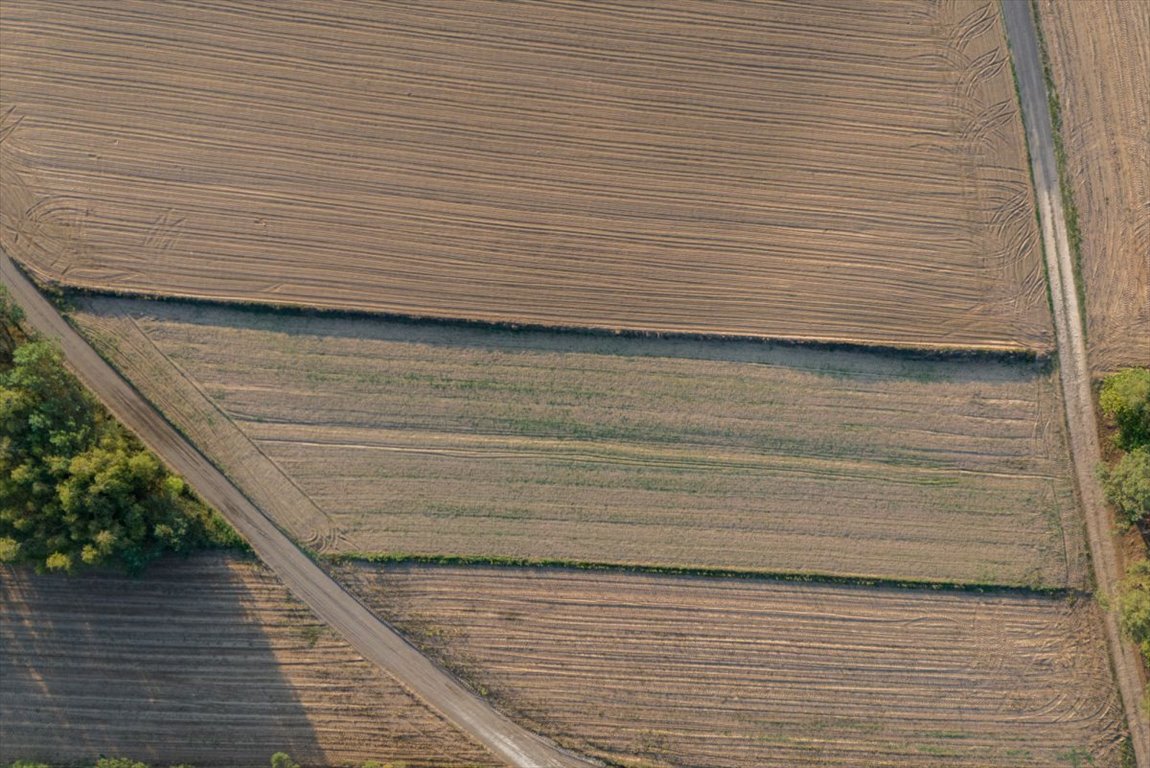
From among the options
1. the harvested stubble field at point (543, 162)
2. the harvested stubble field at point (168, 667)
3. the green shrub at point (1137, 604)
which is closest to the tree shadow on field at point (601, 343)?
the harvested stubble field at point (543, 162)

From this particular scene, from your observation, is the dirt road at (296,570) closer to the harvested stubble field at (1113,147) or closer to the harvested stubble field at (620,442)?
the harvested stubble field at (620,442)

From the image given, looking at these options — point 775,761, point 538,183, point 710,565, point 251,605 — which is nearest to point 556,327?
point 538,183

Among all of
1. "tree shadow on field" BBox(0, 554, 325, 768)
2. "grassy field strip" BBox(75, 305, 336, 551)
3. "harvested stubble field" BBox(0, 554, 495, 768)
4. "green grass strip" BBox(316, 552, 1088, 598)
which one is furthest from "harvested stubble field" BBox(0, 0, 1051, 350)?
"harvested stubble field" BBox(0, 554, 495, 768)

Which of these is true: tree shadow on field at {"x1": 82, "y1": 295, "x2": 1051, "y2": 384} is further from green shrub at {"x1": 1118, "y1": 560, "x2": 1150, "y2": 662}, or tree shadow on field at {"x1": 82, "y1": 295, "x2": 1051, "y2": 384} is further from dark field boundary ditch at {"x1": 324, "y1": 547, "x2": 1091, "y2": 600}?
green shrub at {"x1": 1118, "y1": 560, "x2": 1150, "y2": 662}

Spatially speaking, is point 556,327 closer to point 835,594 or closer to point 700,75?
point 700,75

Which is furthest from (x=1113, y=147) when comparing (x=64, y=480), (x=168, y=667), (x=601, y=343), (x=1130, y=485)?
(x=168, y=667)

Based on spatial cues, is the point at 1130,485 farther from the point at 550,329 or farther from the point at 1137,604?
the point at 550,329
